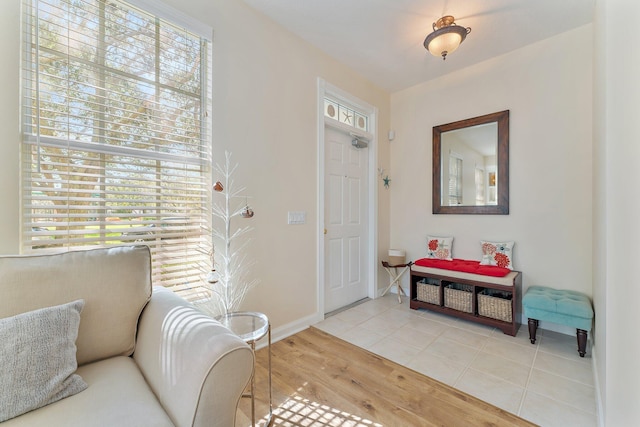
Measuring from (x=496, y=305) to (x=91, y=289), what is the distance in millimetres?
3102

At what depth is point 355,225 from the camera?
3336 mm

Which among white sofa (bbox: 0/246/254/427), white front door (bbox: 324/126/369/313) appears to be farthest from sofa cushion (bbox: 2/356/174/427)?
white front door (bbox: 324/126/369/313)

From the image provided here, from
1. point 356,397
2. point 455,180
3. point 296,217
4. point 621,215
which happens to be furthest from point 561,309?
point 296,217

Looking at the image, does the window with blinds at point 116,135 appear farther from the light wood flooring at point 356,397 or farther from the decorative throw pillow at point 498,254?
the decorative throw pillow at point 498,254

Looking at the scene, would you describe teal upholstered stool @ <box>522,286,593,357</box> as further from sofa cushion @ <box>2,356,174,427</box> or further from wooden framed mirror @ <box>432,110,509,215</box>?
sofa cushion @ <box>2,356,174,427</box>

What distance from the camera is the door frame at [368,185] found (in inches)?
108

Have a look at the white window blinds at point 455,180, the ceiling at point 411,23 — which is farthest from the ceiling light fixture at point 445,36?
the white window blinds at point 455,180

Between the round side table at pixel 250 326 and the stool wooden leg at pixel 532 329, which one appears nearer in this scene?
the round side table at pixel 250 326

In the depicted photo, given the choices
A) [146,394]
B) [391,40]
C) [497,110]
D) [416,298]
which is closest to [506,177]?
[497,110]

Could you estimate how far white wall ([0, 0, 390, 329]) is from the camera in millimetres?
2020

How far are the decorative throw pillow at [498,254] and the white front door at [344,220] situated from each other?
1.36 m

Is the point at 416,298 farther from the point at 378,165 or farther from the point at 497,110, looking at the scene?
the point at 497,110

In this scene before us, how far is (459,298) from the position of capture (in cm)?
275

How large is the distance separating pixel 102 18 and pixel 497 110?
353cm
